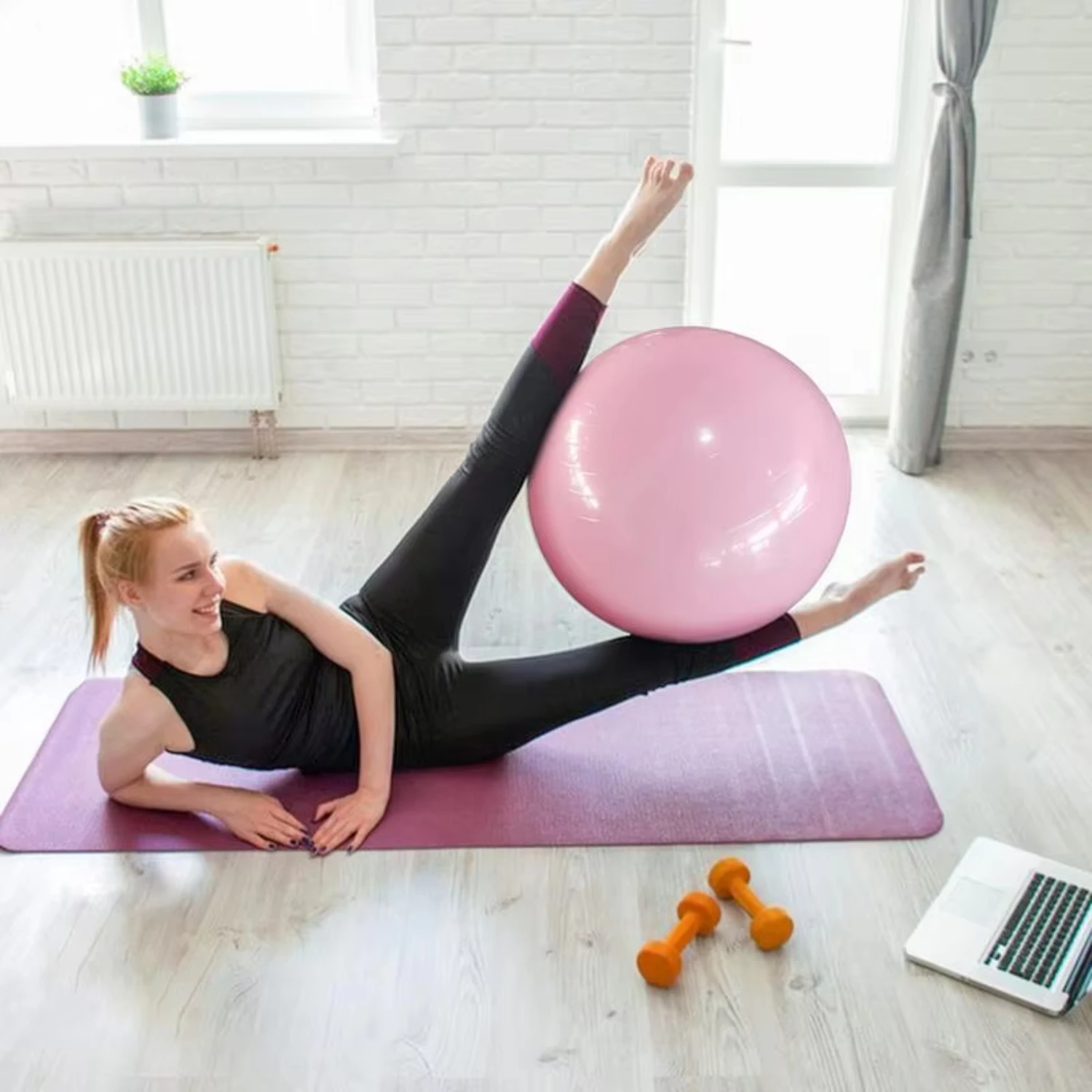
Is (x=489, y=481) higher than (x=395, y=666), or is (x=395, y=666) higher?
(x=489, y=481)

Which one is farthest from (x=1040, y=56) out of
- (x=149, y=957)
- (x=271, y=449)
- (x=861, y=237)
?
(x=149, y=957)

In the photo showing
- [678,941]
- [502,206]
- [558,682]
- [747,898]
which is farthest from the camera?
[502,206]

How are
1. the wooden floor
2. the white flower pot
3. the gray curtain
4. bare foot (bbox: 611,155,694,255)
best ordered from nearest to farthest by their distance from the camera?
1. the wooden floor
2. bare foot (bbox: 611,155,694,255)
3. the gray curtain
4. the white flower pot

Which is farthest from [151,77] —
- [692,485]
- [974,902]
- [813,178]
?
[974,902]

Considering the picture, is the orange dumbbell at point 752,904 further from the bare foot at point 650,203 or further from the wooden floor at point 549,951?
the bare foot at point 650,203

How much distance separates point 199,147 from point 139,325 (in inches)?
20.0

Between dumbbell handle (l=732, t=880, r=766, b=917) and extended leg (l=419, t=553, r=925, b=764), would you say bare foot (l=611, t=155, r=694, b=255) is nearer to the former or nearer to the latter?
extended leg (l=419, t=553, r=925, b=764)

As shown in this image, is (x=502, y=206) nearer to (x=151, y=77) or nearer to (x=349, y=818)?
(x=151, y=77)

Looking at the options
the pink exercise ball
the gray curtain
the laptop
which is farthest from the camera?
the gray curtain

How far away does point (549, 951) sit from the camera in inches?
85.0

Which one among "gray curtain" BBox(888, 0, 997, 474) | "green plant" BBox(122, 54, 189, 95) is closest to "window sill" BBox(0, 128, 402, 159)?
"green plant" BBox(122, 54, 189, 95)

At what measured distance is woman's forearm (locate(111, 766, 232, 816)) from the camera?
2.42m

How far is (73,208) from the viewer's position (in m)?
4.07

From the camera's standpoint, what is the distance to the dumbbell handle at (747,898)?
2.18m
